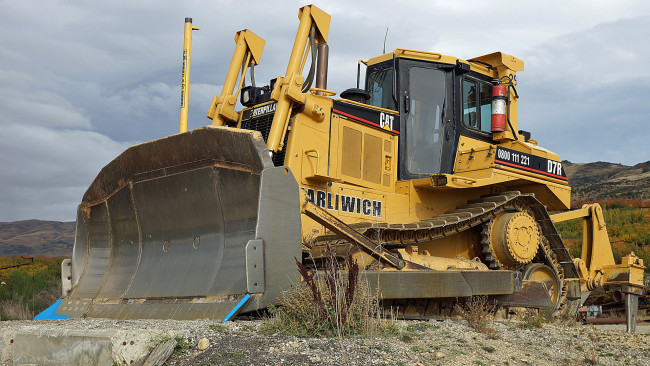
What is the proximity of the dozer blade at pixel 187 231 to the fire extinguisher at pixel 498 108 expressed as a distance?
15.1ft

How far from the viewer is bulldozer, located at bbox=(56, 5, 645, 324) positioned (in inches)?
233

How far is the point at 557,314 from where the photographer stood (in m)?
9.37

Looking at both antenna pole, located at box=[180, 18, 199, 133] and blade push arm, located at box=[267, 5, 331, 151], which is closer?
blade push arm, located at box=[267, 5, 331, 151]

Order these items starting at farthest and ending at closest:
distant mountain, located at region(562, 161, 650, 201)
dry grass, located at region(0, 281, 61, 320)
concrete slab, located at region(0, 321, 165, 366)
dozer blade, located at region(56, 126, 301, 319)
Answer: distant mountain, located at region(562, 161, 650, 201) < dry grass, located at region(0, 281, 61, 320) < dozer blade, located at region(56, 126, 301, 319) < concrete slab, located at region(0, 321, 165, 366)

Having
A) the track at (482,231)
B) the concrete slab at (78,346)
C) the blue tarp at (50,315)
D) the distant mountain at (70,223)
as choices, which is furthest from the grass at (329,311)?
the distant mountain at (70,223)

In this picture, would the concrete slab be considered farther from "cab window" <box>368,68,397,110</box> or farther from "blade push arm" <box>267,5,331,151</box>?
"cab window" <box>368,68,397,110</box>

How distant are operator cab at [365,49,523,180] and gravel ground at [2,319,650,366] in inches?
108

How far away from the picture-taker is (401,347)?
4664 mm

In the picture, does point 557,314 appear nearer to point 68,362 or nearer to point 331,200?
point 331,200

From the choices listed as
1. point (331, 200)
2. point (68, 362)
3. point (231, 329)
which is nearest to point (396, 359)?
point (231, 329)

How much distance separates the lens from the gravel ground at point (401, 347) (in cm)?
420

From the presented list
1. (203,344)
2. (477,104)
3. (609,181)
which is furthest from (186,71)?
(609,181)

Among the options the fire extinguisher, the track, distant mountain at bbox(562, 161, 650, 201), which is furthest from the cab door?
distant mountain at bbox(562, 161, 650, 201)

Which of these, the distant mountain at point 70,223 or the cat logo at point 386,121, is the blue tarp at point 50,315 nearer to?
the cat logo at point 386,121
